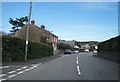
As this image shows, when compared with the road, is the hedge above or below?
above

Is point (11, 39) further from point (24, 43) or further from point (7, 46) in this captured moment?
point (24, 43)

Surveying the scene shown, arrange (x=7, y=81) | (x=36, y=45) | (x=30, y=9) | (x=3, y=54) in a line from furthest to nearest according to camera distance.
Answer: (x=36, y=45)
(x=30, y=9)
(x=3, y=54)
(x=7, y=81)

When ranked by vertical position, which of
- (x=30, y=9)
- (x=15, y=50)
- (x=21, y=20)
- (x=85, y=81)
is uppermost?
(x=21, y=20)

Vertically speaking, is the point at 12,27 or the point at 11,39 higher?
the point at 12,27

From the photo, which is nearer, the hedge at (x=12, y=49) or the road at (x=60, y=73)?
the road at (x=60, y=73)

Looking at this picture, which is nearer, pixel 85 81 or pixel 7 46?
pixel 85 81

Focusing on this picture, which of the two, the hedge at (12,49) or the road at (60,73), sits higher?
the hedge at (12,49)

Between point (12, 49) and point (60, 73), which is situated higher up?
point (12, 49)

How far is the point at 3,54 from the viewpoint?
1009 inches

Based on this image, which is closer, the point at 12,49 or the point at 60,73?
the point at 60,73

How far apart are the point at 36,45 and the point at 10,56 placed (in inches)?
395

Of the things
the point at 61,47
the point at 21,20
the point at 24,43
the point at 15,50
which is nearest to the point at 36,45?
the point at 24,43

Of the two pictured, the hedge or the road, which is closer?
the road

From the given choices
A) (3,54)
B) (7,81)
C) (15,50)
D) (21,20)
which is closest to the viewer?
(7,81)
